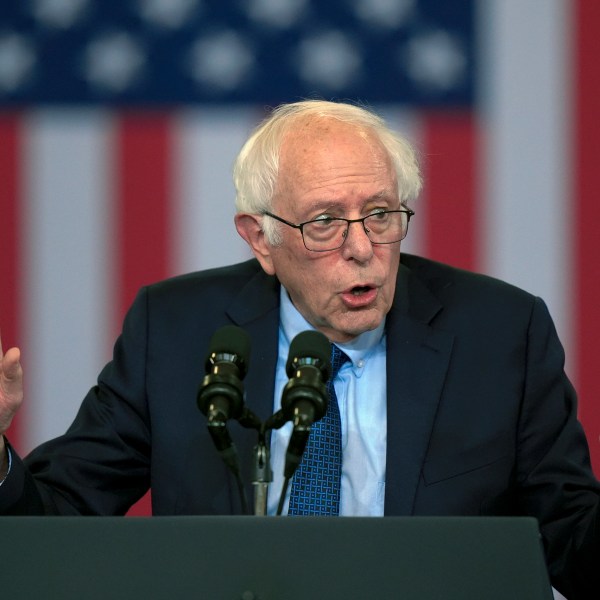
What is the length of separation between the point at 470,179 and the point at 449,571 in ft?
8.40

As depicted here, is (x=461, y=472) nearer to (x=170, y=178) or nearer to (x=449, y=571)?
(x=449, y=571)

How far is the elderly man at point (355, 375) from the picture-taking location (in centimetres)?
246

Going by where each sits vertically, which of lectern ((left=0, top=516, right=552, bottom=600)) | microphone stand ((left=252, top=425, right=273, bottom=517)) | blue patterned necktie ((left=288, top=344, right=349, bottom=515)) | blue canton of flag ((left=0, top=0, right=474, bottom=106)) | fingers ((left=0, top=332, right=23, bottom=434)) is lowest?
blue patterned necktie ((left=288, top=344, right=349, bottom=515))

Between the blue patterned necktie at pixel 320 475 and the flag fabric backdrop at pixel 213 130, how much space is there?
166cm

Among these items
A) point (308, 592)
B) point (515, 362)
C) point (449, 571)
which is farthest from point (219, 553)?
point (515, 362)

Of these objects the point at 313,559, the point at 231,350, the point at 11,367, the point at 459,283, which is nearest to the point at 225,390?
the point at 231,350

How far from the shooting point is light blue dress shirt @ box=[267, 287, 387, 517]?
2.49 m

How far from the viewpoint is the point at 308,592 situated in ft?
5.39

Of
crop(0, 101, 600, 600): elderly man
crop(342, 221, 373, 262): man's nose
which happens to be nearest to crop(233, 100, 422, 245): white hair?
crop(0, 101, 600, 600): elderly man

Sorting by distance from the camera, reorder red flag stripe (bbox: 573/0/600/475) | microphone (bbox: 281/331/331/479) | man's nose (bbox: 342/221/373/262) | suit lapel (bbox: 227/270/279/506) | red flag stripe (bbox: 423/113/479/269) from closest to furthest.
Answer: microphone (bbox: 281/331/331/479) → man's nose (bbox: 342/221/373/262) → suit lapel (bbox: 227/270/279/506) → red flag stripe (bbox: 573/0/600/475) → red flag stripe (bbox: 423/113/479/269)

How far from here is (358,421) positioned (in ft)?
8.43

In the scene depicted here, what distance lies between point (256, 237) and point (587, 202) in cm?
170

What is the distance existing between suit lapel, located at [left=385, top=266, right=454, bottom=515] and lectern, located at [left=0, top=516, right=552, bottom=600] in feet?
2.55

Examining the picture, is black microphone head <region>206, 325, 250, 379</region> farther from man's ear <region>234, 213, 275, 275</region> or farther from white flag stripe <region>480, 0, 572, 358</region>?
white flag stripe <region>480, 0, 572, 358</region>
